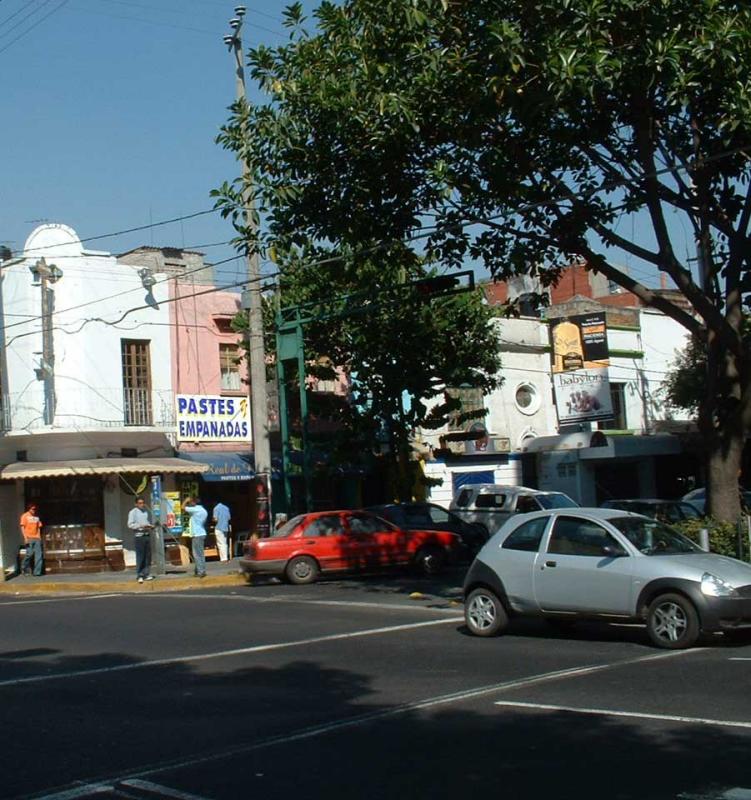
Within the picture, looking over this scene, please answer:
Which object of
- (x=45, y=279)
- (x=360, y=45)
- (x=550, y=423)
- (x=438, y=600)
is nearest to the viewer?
(x=360, y=45)

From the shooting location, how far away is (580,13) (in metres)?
14.6

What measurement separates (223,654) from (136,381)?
18.9 meters

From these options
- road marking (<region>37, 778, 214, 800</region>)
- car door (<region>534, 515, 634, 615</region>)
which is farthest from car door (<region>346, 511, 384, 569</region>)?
road marking (<region>37, 778, 214, 800</region>)

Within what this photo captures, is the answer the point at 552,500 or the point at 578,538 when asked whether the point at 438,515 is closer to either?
the point at 552,500

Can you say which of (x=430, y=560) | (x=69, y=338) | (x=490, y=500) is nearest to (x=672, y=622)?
(x=430, y=560)

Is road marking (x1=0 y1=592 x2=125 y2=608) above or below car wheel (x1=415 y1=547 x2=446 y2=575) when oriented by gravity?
below

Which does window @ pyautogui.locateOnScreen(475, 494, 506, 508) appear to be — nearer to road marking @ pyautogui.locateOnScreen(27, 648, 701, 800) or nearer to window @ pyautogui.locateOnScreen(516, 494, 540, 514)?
window @ pyautogui.locateOnScreen(516, 494, 540, 514)

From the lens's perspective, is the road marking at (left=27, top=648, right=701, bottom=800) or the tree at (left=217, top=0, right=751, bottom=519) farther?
the tree at (left=217, top=0, right=751, bottom=519)

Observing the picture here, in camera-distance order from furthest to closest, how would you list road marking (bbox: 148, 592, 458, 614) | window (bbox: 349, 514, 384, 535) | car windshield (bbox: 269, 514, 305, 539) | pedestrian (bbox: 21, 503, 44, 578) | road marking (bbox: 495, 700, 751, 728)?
1. pedestrian (bbox: 21, 503, 44, 578)
2. window (bbox: 349, 514, 384, 535)
3. car windshield (bbox: 269, 514, 305, 539)
4. road marking (bbox: 148, 592, 458, 614)
5. road marking (bbox: 495, 700, 751, 728)

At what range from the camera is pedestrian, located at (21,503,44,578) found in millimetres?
28797

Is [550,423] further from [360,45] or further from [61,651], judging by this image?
[61,651]

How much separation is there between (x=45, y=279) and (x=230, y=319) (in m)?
5.69

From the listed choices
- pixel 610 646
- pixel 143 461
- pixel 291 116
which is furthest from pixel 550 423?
pixel 610 646

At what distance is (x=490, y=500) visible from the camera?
30.7 m
